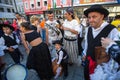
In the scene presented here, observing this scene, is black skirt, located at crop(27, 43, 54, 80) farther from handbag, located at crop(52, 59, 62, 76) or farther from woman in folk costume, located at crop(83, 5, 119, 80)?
woman in folk costume, located at crop(83, 5, 119, 80)

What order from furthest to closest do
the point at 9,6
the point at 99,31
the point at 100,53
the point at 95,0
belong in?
the point at 9,6, the point at 95,0, the point at 99,31, the point at 100,53

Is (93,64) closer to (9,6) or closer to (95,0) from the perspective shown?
(95,0)

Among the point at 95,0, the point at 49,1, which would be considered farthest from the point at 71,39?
the point at 49,1

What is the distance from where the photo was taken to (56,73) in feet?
10.7

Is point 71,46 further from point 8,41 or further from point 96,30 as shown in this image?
point 96,30

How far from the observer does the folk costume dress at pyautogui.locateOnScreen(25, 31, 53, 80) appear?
2918mm

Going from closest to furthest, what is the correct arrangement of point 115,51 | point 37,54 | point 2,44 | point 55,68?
point 115,51, point 37,54, point 55,68, point 2,44

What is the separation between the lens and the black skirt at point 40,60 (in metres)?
2.94

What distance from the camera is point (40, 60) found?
2.99 m

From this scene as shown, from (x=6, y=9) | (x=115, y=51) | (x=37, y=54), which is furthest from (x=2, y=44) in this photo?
(x=6, y=9)

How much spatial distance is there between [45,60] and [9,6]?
115ft

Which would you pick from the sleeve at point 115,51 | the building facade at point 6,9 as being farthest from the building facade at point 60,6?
the sleeve at point 115,51

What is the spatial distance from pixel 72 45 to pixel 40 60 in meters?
1.14

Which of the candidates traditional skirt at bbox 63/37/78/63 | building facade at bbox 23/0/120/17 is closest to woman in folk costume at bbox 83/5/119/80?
traditional skirt at bbox 63/37/78/63
